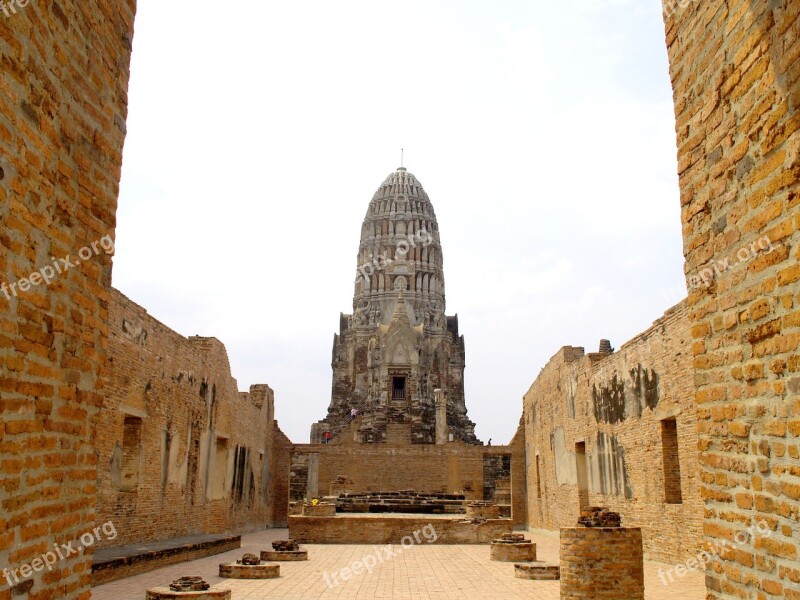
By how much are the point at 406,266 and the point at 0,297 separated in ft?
157

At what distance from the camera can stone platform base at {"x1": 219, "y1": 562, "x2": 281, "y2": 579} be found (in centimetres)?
1171

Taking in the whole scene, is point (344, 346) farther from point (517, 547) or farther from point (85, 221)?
point (85, 221)

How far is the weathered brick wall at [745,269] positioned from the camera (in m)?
3.66

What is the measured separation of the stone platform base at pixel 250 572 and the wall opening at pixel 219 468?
605cm

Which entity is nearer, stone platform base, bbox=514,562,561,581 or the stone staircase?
stone platform base, bbox=514,562,561,581

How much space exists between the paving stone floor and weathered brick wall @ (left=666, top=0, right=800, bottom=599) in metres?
6.03

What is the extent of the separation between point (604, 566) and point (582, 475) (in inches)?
385

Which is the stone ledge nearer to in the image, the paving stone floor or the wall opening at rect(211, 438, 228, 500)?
the paving stone floor

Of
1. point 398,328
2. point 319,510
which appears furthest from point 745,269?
point 398,328

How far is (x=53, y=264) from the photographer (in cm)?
426

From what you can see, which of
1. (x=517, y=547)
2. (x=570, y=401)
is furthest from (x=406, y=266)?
(x=517, y=547)

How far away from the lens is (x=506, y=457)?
3056 cm

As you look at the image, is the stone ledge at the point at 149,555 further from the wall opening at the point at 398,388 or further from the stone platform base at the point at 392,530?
the wall opening at the point at 398,388

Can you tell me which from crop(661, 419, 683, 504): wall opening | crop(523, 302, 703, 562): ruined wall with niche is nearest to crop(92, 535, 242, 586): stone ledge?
crop(523, 302, 703, 562): ruined wall with niche
